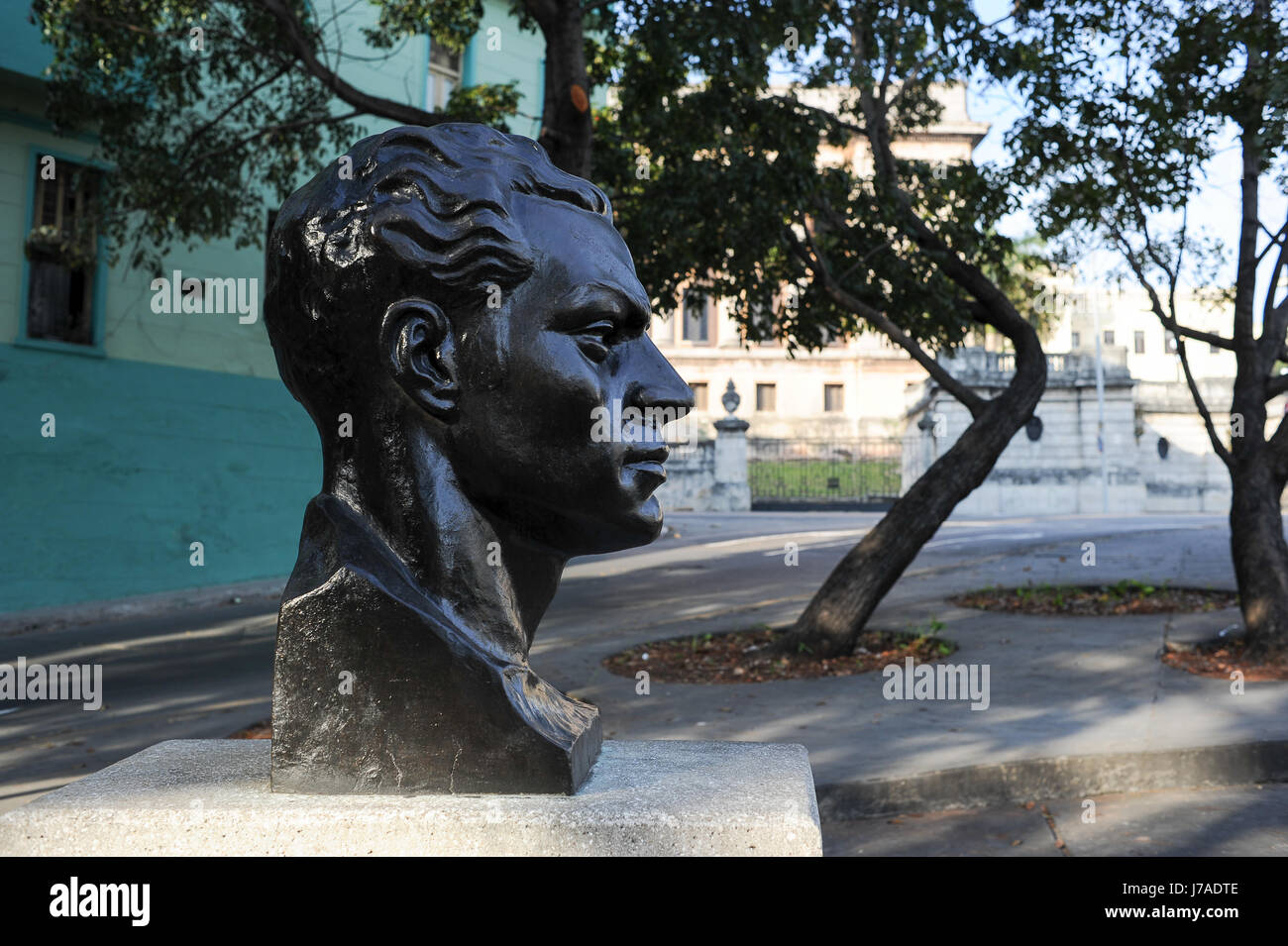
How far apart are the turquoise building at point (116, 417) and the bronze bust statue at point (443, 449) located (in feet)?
24.4

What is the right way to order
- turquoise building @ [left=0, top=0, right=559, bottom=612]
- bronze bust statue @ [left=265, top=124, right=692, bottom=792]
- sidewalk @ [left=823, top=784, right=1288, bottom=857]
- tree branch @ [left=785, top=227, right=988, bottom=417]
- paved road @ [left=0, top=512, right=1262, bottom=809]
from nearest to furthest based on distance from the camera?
bronze bust statue @ [left=265, top=124, right=692, bottom=792] → sidewalk @ [left=823, top=784, right=1288, bottom=857] → paved road @ [left=0, top=512, right=1262, bottom=809] → tree branch @ [left=785, top=227, right=988, bottom=417] → turquoise building @ [left=0, top=0, right=559, bottom=612]

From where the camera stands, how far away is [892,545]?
8.27 m

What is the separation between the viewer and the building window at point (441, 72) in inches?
599

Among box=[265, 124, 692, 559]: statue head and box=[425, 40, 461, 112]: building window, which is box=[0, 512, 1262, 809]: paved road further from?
box=[425, 40, 461, 112]: building window

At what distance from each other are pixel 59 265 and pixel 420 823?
10410 millimetres

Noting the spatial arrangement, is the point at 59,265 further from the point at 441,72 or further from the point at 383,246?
the point at 383,246

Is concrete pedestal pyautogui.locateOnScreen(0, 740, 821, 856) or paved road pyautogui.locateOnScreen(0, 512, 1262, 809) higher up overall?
concrete pedestal pyautogui.locateOnScreen(0, 740, 821, 856)

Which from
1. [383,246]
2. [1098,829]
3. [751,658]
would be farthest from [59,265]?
[1098,829]

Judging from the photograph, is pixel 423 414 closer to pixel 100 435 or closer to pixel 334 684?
pixel 334 684

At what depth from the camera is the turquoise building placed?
33.2ft

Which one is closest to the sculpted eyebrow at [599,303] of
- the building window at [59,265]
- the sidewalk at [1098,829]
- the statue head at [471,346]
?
the statue head at [471,346]

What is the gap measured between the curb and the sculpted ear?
9.86 feet

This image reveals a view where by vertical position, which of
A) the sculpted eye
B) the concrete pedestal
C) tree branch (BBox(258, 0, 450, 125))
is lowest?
the concrete pedestal

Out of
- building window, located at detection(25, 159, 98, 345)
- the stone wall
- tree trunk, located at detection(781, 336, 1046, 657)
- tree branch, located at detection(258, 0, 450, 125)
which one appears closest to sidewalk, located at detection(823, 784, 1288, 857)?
tree trunk, located at detection(781, 336, 1046, 657)
